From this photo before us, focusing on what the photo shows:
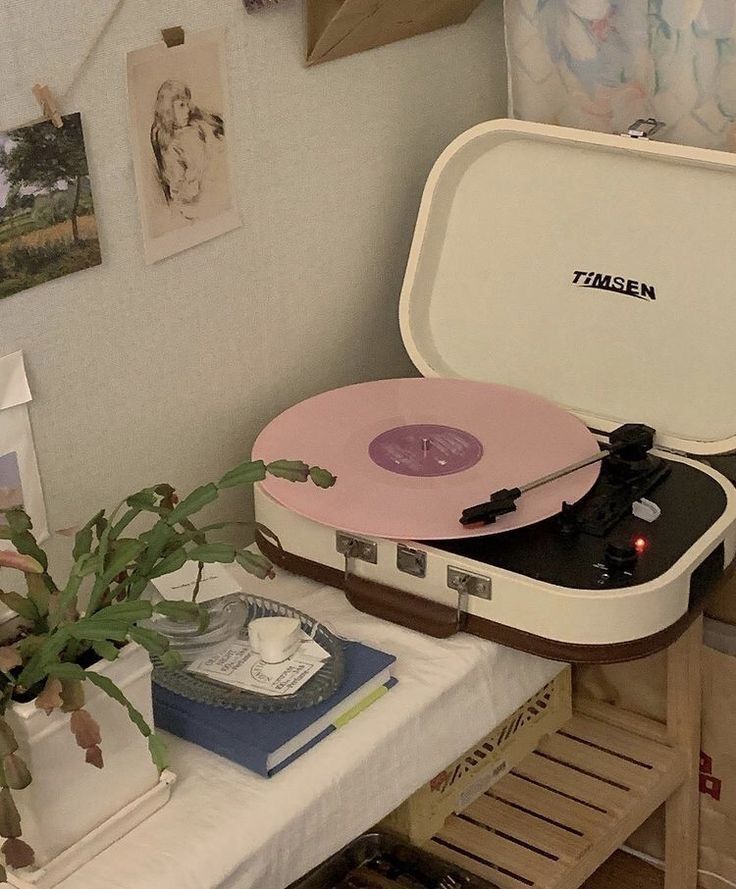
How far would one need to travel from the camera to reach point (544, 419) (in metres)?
1.35

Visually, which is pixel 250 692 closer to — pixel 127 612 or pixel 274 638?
pixel 274 638

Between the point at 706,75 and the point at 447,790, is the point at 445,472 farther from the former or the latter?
the point at 706,75

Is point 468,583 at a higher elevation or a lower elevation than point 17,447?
lower

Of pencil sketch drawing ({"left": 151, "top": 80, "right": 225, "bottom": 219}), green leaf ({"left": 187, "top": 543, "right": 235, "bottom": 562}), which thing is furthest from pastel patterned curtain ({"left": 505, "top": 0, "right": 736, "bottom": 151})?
green leaf ({"left": 187, "top": 543, "right": 235, "bottom": 562})

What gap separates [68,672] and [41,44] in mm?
528

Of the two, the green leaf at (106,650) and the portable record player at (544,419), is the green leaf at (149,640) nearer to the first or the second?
the green leaf at (106,650)

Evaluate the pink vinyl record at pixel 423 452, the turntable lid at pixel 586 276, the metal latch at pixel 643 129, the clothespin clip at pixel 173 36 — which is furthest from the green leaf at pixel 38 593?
the metal latch at pixel 643 129

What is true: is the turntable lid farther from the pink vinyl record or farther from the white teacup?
the white teacup

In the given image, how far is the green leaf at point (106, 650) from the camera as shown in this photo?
2.87ft

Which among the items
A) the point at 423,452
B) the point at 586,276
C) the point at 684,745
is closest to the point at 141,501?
the point at 423,452

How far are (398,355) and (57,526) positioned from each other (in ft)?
1.84

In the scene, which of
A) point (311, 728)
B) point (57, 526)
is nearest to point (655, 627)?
point (311, 728)

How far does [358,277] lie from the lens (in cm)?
149

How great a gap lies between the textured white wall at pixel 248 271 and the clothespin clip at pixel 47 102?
0.10ft
